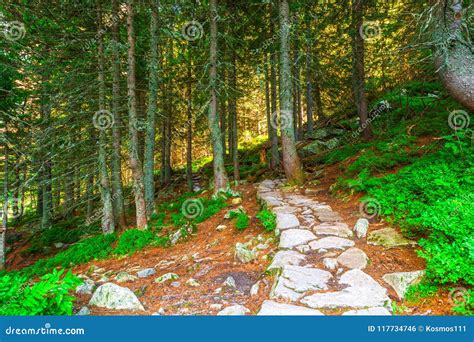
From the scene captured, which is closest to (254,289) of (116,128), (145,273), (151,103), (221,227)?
(145,273)

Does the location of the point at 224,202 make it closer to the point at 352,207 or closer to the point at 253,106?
the point at 352,207

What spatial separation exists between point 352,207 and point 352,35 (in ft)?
23.6

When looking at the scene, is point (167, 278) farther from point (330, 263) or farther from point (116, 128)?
point (116, 128)

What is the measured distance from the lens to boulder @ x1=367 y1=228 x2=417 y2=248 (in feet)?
13.5

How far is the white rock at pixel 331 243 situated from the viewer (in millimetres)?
4332

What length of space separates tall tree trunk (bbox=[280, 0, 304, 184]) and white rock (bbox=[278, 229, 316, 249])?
386 centimetres

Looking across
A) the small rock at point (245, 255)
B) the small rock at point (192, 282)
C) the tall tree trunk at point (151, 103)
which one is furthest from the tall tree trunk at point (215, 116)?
the small rock at point (192, 282)

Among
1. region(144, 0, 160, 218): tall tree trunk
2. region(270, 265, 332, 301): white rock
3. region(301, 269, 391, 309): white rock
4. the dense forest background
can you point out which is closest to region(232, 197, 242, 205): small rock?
the dense forest background

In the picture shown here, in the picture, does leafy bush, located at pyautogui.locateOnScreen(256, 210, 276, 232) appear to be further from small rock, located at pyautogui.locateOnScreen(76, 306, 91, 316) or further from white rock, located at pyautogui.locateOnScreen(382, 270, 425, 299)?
small rock, located at pyautogui.locateOnScreen(76, 306, 91, 316)

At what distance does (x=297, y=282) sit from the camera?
11.2ft

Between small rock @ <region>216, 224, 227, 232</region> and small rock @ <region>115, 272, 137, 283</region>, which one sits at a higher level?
small rock @ <region>216, 224, 227, 232</region>

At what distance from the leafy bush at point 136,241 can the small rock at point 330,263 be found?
15.2ft

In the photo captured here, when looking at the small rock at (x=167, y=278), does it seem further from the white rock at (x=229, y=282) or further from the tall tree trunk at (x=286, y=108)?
the tall tree trunk at (x=286, y=108)

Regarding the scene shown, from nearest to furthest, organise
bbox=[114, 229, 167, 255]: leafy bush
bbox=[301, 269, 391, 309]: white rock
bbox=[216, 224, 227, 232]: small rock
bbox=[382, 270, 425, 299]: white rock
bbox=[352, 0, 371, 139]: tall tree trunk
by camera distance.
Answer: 1. bbox=[301, 269, 391, 309]: white rock
2. bbox=[382, 270, 425, 299]: white rock
3. bbox=[216, 224, 227, 232]: small rock
4. bbox=[114, 229, 167, 255]: leafy bush
5. bbox=[352, 0, 371, 139]: tall tree trunk
